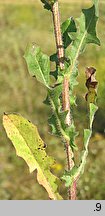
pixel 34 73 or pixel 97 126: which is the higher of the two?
pixel 34 73

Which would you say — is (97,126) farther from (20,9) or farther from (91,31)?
(20,9)

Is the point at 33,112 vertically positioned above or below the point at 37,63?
below

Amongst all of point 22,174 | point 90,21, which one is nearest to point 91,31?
point 90,21

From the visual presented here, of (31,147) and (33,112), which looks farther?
(33,112)

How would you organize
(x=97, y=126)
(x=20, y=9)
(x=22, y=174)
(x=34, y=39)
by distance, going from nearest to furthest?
(x=22, y=174), (x=97, y=126), (x=34, y=39), (x=20, y=9)

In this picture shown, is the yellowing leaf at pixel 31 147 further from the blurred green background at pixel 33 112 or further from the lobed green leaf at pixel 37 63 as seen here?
the blurred green background at pixel 33 112

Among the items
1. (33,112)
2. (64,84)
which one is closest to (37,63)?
(64,84)

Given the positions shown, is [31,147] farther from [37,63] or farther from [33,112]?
[33,112]

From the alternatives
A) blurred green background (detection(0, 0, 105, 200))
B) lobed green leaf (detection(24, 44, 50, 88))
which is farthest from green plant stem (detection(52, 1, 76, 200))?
blurred green background (detection(0, 0, 105, 200))

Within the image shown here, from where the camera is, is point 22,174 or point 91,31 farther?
point 22,174
